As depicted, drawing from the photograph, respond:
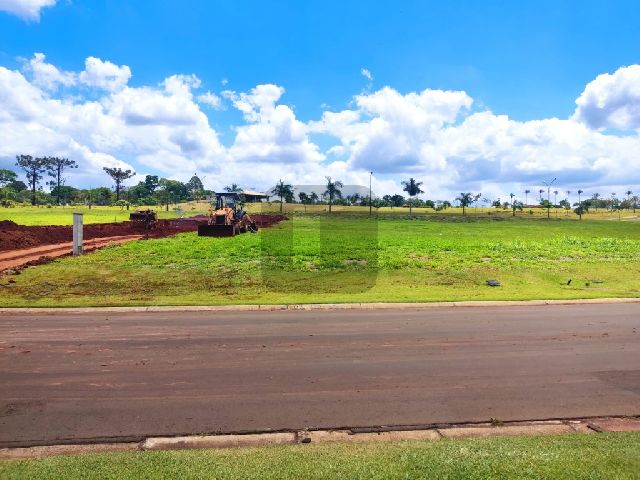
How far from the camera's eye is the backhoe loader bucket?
36594 millimetres

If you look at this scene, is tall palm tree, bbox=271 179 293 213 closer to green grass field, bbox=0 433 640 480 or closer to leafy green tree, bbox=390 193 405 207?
leafy green tree, bbox=390 193 405 207

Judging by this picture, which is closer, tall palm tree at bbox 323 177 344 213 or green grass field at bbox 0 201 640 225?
green grass field at bbox 0 201 640 225

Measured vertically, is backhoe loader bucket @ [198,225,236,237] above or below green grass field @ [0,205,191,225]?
below

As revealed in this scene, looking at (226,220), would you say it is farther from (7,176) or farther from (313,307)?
(7,176)

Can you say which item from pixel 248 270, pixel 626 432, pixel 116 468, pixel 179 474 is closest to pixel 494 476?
pixel 626 432

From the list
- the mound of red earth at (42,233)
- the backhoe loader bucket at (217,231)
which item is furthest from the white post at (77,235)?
the backhoe loader bucket at (217,231)

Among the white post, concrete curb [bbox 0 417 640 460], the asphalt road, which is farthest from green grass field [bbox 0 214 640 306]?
concrete curb [bbox 0 417 640 460]

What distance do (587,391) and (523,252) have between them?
21106mm

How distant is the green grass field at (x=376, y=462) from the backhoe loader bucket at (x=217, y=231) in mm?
31938

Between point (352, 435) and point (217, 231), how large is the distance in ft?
105

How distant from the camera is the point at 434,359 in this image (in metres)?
8.86

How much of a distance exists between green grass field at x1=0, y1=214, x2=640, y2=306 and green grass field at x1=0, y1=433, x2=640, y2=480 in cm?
933

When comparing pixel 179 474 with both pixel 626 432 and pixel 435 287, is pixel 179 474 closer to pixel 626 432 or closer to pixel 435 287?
pixel 626 432

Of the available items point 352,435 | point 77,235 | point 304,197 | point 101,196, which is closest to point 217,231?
point 77,235
